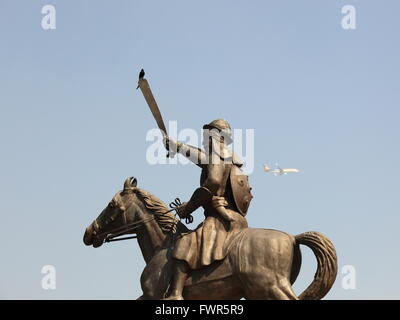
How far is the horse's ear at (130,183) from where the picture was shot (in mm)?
17656

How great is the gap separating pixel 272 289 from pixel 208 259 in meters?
1.18

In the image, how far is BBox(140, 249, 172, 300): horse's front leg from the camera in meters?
16.8

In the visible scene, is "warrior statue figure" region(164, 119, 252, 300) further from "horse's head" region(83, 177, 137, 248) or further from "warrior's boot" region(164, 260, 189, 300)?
"horse's head" region(83, 177, 137, 248)

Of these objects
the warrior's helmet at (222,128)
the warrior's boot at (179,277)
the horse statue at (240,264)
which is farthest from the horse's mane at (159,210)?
the warrior's helmet at (222,128)

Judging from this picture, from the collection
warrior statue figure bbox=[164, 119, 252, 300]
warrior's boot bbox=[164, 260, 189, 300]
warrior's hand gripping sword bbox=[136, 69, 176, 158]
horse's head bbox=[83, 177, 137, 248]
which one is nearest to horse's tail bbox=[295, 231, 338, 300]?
warrior statue figure bbox=[164, 119, 252, 300]

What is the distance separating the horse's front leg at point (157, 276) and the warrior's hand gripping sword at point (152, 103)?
1.75 m

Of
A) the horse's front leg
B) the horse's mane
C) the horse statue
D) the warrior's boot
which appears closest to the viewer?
the horse statue

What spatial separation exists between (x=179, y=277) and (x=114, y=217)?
1775 mm

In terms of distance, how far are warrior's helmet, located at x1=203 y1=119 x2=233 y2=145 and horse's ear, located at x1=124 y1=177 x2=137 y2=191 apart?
1538 mm

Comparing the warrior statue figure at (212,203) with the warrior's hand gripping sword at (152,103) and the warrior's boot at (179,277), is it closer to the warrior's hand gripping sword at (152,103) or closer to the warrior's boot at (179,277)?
the warrior's boot at (179,277)

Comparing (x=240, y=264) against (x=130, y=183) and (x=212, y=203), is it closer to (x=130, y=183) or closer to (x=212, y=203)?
(x=212, y=203)

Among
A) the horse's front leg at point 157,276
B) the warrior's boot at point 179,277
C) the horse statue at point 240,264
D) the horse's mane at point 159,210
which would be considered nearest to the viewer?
the horse statue at point 240,264
